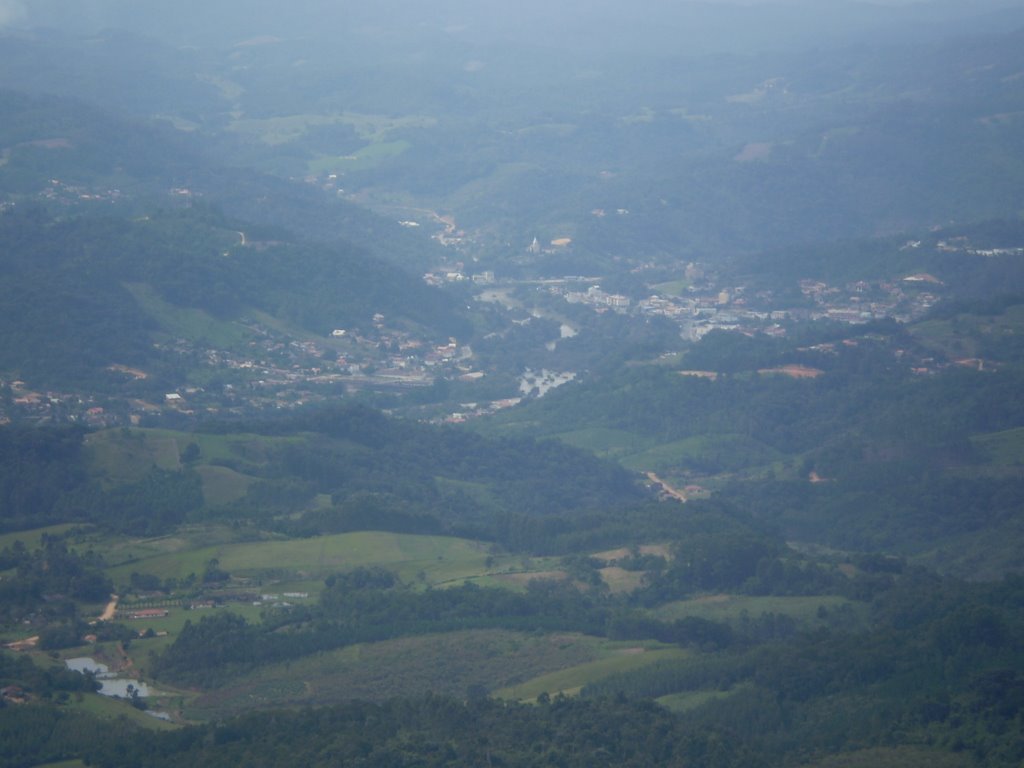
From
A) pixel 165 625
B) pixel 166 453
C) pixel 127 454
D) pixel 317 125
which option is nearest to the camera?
pixel 165 625

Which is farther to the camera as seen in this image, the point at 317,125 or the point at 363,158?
the point at 317,125

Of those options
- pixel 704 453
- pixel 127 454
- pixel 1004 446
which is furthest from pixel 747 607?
pixel 127 454

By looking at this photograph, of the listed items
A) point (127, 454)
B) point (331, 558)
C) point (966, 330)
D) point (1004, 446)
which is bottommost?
point (1004, 446)

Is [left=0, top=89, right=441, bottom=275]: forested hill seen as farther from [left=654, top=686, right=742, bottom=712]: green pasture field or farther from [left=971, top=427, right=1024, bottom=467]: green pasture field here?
[left=654, top=686, right=742, bottom=712]: green pasture field

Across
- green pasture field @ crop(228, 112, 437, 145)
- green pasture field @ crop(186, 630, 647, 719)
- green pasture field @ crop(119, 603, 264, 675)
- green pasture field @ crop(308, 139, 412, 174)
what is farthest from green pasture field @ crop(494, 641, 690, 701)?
green pasture field @ crop(228, 112, 437, 145)

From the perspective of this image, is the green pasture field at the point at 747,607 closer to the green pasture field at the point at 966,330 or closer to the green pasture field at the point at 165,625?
the green pasture field at the point at 165,625

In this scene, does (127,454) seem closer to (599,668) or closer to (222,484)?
(222,484)
